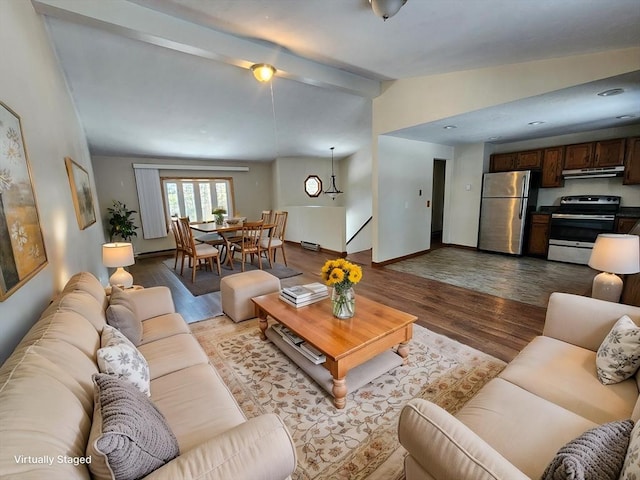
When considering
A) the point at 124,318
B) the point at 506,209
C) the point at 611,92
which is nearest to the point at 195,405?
the point at 124,318

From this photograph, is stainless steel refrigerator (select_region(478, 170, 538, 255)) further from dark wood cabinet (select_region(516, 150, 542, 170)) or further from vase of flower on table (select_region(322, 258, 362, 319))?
vase of flower on table (select_region(322, 258, 362, 319))

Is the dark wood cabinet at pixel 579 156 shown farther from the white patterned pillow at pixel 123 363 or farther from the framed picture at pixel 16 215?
the framed picture at pixel 16 215

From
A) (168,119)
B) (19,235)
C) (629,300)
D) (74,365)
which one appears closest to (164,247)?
(168,119)

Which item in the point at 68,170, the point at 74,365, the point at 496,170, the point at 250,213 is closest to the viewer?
the point at 74,365

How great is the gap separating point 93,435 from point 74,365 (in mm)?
346

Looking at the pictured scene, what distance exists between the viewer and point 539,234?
194 inches

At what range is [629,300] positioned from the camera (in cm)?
238

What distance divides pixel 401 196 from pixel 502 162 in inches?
92.4

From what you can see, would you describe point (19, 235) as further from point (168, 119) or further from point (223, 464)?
point (168, 119)

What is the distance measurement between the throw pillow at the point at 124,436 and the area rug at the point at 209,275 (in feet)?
9.75

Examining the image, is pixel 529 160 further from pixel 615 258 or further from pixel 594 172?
pixel 615 258

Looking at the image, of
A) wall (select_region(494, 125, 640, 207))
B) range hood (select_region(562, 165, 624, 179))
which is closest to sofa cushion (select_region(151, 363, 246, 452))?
range hood (select_region(562, 165, 624, 179))

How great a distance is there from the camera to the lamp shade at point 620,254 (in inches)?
78.7

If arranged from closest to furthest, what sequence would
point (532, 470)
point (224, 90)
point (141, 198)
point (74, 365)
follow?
point (532, 470) < point (74, 365) < point (224, 90) < point (141, 198)
